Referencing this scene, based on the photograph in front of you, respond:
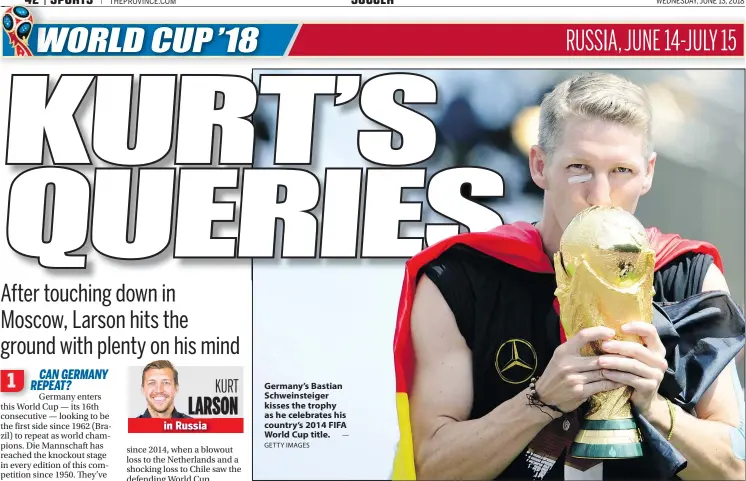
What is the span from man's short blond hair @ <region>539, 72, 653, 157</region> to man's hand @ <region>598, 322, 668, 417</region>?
80 cm

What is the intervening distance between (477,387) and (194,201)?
1.41 meters

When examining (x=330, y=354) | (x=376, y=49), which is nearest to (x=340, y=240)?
(x=330, y=354)

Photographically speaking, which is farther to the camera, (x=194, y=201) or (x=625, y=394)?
(x=194, y=201)

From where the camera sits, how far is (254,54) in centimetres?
375

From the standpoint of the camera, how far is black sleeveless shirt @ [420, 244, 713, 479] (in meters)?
3.62

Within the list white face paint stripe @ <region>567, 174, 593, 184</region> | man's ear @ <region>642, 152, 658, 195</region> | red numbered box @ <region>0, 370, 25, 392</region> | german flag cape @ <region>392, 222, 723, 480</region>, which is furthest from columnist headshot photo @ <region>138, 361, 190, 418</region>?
man's ear @ <region>642, 152, 658, 195</region>

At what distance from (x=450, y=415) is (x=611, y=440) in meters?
0.64

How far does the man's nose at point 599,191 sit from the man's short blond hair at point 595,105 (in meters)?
0.23

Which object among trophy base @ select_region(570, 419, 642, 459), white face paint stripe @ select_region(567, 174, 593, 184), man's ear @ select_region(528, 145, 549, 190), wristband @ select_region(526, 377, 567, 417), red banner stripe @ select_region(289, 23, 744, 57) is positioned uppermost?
red banner stripe @ select_region(289, 23, 744, 57)

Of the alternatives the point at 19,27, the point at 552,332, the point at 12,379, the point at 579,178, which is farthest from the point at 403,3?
the point at 12,379

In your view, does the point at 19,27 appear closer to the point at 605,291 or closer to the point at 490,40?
the point at 490,40

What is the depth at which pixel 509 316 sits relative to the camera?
3656 mm

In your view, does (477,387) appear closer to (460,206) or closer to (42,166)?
(460,206)

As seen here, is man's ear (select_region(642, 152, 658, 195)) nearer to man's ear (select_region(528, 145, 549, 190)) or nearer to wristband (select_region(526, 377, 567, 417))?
man's ear (select_region(528, 145, 549, 190))
